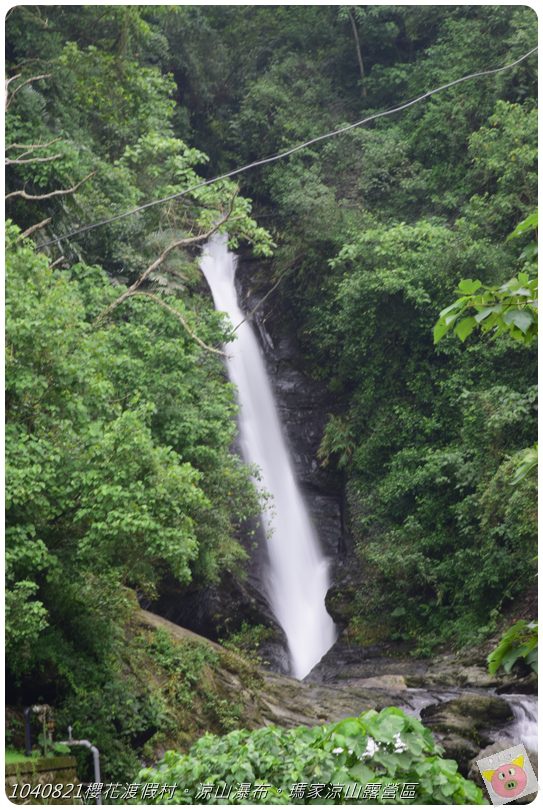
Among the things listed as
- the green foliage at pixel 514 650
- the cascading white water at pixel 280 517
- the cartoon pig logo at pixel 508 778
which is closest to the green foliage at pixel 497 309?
the green foliage at pixel 514 650

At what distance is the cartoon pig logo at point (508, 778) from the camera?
422 centimetres

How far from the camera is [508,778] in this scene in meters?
4.30

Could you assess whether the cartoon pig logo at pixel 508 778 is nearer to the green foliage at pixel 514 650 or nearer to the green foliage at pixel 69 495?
the green foliage at pixel 514 650

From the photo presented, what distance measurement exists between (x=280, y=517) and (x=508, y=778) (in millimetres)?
13100

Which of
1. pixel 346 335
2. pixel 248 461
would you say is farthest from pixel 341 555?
pixel 346 335

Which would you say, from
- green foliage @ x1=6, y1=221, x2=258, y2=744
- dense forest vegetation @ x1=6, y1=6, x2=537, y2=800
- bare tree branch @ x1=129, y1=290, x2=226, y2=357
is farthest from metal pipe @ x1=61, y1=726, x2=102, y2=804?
bare tree branch @ x1=129, y1=290, x2=226, y2=357


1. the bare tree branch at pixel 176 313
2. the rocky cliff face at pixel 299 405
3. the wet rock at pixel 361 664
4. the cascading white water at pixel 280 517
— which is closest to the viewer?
the bare tree branch at pixel 176 313

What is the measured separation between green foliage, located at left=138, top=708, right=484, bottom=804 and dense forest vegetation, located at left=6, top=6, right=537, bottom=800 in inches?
137

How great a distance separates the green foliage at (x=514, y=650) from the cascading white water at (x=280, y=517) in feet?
39.9

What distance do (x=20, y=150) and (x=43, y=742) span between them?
847cm

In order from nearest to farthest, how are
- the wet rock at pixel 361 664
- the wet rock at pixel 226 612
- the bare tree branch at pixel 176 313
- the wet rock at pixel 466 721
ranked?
the wet rock at pixel 466 721, the bare tree branch at pixel 176 313, the wet rock at pixel 361 664, the wet rock at pixel 226 612

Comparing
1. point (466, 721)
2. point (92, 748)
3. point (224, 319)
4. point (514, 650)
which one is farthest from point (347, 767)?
point (224, 319)

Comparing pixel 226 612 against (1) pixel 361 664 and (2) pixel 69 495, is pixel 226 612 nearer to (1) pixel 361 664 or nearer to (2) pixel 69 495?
(1) pixel 361 664

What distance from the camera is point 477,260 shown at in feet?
53.9
